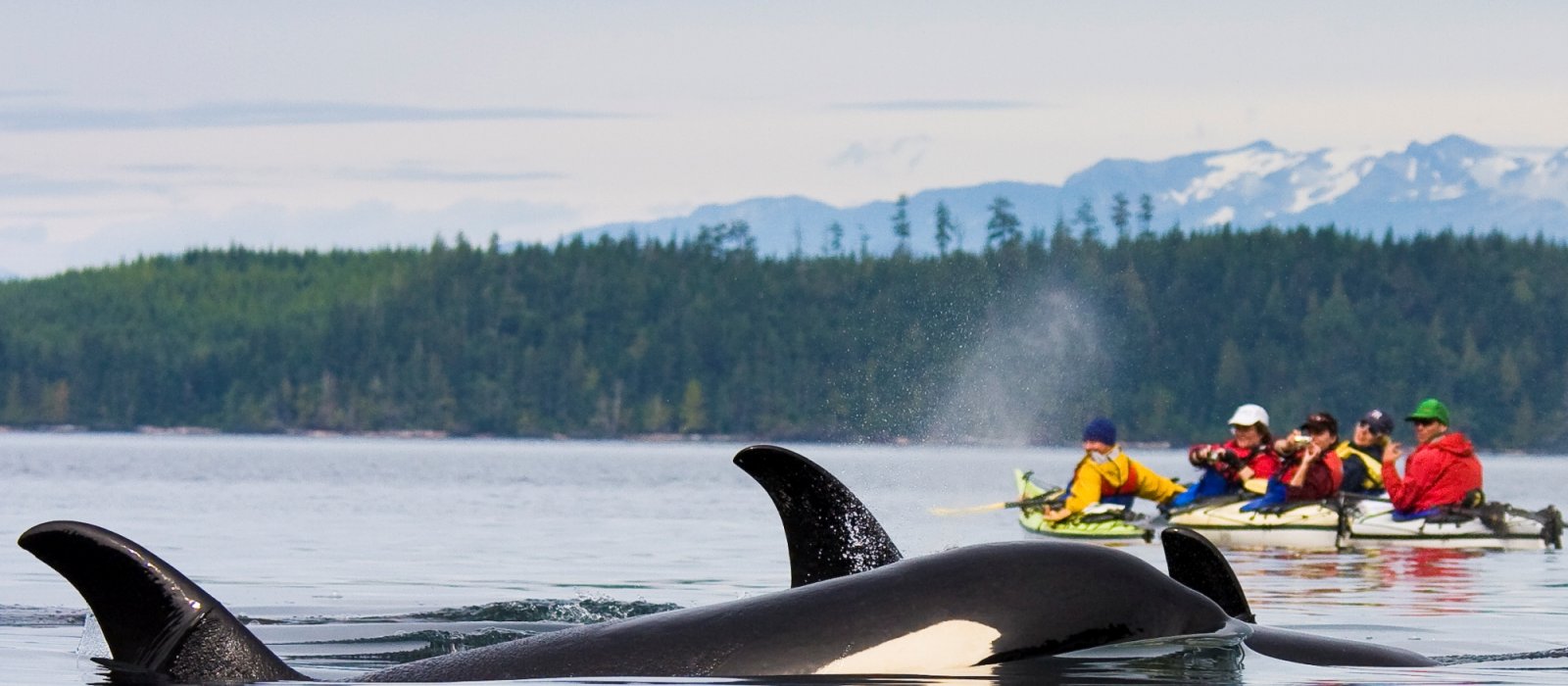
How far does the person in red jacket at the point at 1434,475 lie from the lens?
27312 millimetres

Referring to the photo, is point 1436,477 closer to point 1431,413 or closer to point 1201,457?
point 1431,413

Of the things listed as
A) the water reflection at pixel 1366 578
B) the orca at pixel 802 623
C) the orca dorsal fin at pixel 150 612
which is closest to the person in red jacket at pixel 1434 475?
the water reflection at pixel 1366 578

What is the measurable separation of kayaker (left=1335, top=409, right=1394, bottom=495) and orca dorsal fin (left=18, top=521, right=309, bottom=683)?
79.1 ft

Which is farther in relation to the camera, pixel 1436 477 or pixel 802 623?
pixel 1436 477

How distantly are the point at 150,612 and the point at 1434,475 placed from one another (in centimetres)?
2235

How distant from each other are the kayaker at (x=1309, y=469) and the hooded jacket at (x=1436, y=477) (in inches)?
35.5

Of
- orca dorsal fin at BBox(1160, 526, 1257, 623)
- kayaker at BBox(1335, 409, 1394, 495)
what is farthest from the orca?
kayaker at BBox(1335, 409, 1394, 495)

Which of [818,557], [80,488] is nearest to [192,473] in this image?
[80,488]

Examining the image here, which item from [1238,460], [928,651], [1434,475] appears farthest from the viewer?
[1238,460]

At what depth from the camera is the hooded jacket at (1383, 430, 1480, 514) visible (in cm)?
2739

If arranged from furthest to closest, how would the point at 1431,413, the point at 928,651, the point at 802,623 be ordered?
the point at 1431,413 < the point at 802,623 < the point at 928,651

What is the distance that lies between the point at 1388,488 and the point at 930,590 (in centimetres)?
2164

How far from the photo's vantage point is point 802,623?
7504 millimetres

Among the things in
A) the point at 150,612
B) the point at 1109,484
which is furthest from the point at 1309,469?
the point at 150,612
